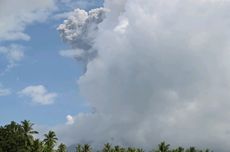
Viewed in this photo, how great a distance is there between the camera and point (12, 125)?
534ft

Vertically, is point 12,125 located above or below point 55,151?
above

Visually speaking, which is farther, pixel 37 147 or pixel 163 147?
pixel 163 147

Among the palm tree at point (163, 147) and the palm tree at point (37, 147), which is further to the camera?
the palm tree at point (163, 147)

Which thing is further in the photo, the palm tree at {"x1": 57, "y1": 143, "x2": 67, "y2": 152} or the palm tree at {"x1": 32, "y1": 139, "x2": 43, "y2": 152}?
the palm tree at {"x1": 57, "y1": 143, "x2": 67, "y2": 152}

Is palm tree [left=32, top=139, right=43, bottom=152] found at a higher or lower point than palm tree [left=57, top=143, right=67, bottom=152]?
lower

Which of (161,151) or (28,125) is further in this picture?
(161,151)

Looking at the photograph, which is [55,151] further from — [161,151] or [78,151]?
[161,151]

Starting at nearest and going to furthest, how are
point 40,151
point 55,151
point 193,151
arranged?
point 40,151, point 55,151, point 193,151

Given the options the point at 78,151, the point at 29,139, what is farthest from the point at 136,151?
the point at 29,139

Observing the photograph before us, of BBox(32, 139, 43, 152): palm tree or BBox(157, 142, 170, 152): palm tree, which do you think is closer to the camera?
BBox(32, 139, 43, 152): palm tree

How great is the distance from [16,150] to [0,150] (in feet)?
14.4

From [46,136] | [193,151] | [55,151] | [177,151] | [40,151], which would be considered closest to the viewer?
[40,151]

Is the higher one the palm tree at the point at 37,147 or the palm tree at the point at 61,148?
the palm tree at the point at 61,148

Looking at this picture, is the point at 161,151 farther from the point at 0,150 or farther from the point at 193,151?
the point at 0,150
